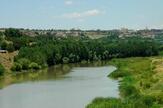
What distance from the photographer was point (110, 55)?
99875mm

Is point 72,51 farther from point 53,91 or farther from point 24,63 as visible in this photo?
point 53,91

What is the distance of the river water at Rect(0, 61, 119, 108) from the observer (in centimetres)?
3672

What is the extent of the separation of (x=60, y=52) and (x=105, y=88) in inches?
1602

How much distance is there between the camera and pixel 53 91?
44531mm

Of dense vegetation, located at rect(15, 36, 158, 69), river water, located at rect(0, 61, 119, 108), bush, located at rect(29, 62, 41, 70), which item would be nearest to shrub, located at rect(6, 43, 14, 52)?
dense vegetation, located at rect(15, 36, 158, 69)

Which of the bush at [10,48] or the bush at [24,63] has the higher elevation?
the bush at [10,48]

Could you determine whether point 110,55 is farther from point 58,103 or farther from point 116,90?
point 58,103

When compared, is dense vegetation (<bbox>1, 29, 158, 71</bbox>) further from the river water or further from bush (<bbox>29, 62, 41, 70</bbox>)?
the river water

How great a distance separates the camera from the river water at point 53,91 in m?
36.7

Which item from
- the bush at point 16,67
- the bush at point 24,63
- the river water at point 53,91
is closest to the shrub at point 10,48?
the bush at point 24,63

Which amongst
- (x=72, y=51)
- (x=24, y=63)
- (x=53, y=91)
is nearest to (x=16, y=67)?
(x=24, y=63)

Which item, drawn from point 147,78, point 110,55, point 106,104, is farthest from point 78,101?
point 110,55

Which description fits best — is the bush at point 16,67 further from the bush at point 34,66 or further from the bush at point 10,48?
the bush at point 10,48

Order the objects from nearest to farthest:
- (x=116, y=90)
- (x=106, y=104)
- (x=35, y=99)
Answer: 1. (x=106, y=104)
2. (x=35, y=99)
3. (x=116, y=90)
